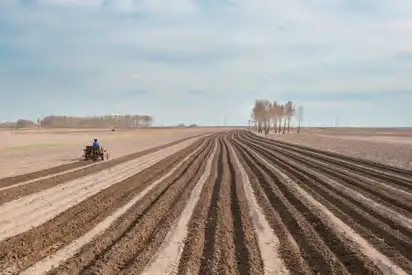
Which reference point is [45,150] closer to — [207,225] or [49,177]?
[49,177]

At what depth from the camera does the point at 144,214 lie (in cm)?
1177

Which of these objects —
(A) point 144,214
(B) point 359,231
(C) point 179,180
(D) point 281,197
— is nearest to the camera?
(B) point 359,231

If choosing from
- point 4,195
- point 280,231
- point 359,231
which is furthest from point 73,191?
point 359,231

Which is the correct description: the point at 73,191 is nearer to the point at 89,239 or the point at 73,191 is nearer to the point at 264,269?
the point at 89,239

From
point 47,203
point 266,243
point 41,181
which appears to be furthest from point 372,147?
point 266,243

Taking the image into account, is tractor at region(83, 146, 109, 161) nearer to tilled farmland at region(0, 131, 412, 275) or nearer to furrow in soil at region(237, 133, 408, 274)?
tilled farmland at region(0, 131, 412, 275)

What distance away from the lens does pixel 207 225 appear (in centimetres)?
1043

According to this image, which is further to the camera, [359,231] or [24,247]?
[359,231]

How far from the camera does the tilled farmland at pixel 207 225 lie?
762 centimetres

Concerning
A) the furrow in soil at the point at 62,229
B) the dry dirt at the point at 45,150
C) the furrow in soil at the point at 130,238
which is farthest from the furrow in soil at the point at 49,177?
the furrow in soil at the point at 130,238

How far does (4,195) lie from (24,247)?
716cm

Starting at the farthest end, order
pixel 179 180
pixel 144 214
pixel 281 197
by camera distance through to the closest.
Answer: pixel 179 180
pixel 281 197
pixel 144 214

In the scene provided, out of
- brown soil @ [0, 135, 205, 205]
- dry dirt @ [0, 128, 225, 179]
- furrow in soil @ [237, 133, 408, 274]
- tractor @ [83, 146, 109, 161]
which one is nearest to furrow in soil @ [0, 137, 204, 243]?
brown soil @ [0, 135, 205, 205]

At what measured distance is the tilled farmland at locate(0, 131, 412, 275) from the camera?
7.62 metres
